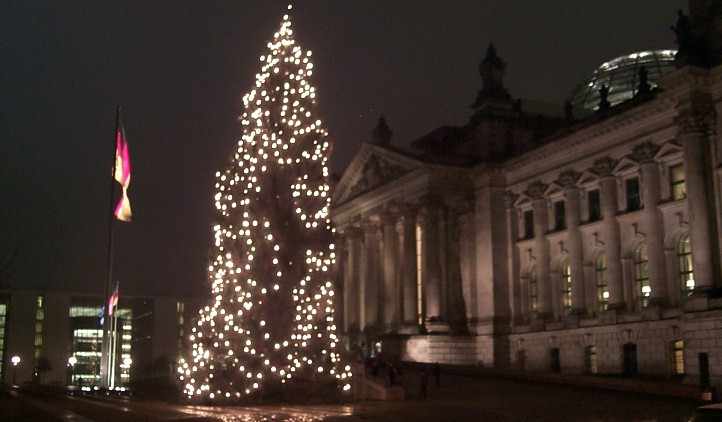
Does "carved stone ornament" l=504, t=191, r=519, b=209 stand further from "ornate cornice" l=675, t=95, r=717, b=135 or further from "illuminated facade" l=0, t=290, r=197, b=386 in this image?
"illuminated facade" l=0, t=290, r=197, b=386

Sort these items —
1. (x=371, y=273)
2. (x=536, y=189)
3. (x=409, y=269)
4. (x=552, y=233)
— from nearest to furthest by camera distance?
(x=552, y=233), (x=536, y=189), (x=409, y=269), (x=371, y=273)

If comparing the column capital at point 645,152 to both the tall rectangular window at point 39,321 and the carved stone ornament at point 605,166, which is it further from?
the tall rectangular window at point 39,321

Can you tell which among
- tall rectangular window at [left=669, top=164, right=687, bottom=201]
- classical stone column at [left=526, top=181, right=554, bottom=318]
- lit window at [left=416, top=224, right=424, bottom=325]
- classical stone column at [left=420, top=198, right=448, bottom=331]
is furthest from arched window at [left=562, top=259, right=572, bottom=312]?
lit window at [left=416, top=224, right=424, bottom=325]

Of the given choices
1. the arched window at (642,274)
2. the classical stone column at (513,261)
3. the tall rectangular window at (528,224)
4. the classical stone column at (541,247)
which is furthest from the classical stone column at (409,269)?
the arched window at (642,274)

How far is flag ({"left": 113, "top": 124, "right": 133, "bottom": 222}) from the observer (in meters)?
39.4

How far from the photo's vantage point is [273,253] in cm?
3256

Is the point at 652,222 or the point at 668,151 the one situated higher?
the point at 668,151

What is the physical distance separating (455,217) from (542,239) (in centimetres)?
838

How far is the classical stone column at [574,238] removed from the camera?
5606 centimetres

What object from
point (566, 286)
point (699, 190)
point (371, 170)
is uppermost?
point (371, 170)

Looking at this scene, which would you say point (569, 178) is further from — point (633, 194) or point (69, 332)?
point (69, 332)

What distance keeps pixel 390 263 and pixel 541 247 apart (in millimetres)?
15618

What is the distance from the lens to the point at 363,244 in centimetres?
7731

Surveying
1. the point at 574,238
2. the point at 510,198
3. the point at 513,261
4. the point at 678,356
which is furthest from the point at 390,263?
the point at 678,356
